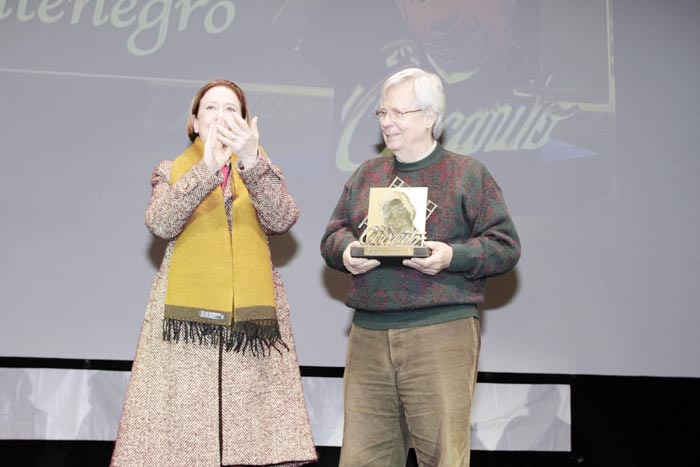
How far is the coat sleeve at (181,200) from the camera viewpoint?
2.36 metres

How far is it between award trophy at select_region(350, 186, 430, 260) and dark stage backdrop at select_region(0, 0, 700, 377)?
138 centimetres

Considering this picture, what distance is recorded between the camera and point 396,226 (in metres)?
2.26

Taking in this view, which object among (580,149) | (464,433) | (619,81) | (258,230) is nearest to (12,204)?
(258,230)

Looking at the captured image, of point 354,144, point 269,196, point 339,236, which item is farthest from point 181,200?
point 354,144

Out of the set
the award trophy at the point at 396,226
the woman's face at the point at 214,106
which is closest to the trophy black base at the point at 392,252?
the award trophy at the point at 396,226

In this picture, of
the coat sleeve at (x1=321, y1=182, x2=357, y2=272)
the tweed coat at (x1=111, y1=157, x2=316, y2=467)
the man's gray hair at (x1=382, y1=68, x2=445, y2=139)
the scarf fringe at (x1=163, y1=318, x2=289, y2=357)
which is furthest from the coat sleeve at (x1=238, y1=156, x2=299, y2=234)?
the man's gray hair at (x1=382, y1=68, x2=445, y2=139)

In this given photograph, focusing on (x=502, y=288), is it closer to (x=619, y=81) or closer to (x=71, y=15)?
(x=619, y=81)

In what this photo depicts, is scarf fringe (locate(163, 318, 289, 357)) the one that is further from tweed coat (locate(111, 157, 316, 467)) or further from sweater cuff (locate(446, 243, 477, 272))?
sweater cuff (locate(446, 243, 477, 272))

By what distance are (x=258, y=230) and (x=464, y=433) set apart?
89cm

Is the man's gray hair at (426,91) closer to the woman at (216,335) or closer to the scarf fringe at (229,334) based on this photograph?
the woman at (216,335)

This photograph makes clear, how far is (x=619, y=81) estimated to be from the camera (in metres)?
3.89

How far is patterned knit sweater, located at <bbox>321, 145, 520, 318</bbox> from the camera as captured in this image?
224 centimetres

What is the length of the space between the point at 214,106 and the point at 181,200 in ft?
A: 1.22

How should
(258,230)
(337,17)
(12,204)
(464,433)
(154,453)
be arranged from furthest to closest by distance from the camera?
1. (337,17)
2. (12,204)
3. (258,230)
4. (154,453)
5. (464,433)
